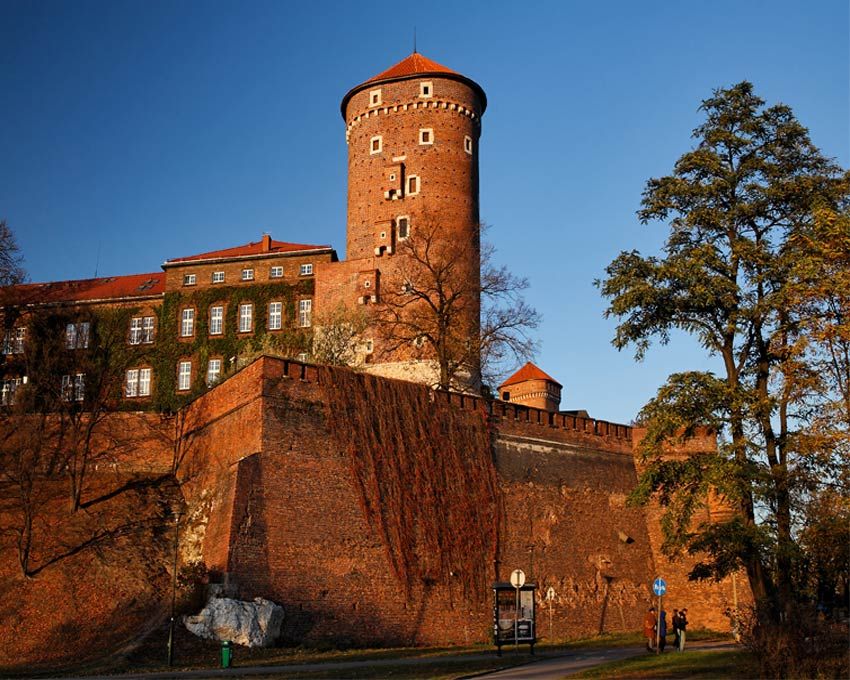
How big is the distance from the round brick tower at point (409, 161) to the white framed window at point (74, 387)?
1584cm

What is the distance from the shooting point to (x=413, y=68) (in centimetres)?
5028

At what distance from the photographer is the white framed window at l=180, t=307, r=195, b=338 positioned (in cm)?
4925

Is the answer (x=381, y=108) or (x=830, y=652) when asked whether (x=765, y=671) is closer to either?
(x=830, y=652)

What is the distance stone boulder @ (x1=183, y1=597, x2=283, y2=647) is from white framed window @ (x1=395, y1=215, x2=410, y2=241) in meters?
25.4

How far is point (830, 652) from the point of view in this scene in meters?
15.2

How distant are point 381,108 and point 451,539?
26.0 m

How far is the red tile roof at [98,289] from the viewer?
51.2 m

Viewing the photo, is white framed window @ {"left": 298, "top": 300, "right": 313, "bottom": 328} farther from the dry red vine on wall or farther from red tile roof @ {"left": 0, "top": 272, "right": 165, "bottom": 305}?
the dry red vine on wall

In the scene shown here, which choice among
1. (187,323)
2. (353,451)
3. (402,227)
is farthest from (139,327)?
(353,451)

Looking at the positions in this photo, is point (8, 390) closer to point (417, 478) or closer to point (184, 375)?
point (184, 375)

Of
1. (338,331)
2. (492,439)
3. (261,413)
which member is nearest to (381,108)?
(338,331)

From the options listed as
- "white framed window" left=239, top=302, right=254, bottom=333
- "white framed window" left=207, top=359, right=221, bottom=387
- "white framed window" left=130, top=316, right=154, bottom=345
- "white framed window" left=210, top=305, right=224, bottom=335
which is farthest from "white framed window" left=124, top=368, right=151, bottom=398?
"white framed window" left=239, top=302, right=254, bottom=333

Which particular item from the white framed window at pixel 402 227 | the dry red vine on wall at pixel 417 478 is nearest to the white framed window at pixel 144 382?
the white framed window at pixel 402 227

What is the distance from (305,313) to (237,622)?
25.6 metres
